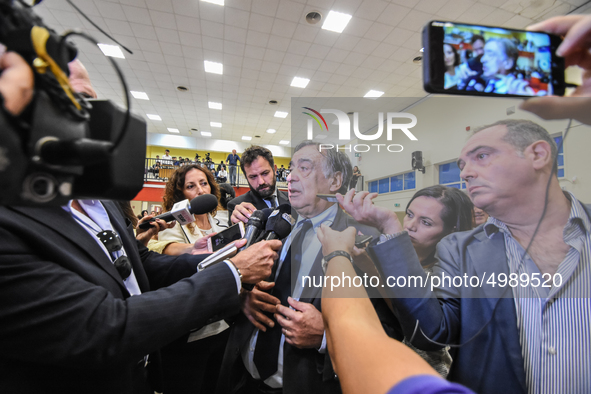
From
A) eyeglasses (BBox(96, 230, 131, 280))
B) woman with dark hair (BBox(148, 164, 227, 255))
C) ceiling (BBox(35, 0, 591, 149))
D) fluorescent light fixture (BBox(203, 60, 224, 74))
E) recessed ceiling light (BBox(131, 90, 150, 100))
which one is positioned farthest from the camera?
recessed ceiling light (BBox(131, 90, 150, 100))

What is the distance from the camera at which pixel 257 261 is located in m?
0.92

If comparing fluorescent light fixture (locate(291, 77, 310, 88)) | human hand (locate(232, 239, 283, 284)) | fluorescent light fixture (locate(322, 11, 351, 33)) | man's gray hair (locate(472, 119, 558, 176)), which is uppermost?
fluorescent light fixture (locate(291, 77, 310, 88))

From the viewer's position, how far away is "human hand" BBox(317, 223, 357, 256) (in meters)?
0.71

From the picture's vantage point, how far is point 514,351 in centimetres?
60

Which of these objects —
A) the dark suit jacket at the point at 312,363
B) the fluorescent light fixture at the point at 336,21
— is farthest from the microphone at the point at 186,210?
the fluorescent light fixture at the point at 336,21

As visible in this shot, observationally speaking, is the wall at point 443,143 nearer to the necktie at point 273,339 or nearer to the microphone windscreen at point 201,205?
the necktie at point 273,339

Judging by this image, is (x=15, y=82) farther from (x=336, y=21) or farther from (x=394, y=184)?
(x=336, y=21)

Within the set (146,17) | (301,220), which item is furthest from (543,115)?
(146,17)

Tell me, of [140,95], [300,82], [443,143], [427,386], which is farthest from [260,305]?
[140,95]

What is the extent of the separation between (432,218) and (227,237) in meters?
0.92

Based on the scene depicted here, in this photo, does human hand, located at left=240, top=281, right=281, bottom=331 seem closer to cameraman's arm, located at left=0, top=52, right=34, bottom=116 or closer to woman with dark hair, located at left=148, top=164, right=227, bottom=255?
cameraman's arm, located at left=0, top=52, right=34, bottom=116

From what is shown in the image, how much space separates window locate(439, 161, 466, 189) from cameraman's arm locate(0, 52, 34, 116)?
80 cm

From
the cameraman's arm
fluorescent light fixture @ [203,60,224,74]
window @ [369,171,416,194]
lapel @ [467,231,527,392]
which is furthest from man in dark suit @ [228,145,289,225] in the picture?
fluorescent light fixture @ [203,60,224,74]

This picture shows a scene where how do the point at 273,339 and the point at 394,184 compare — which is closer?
the point at 394,184
